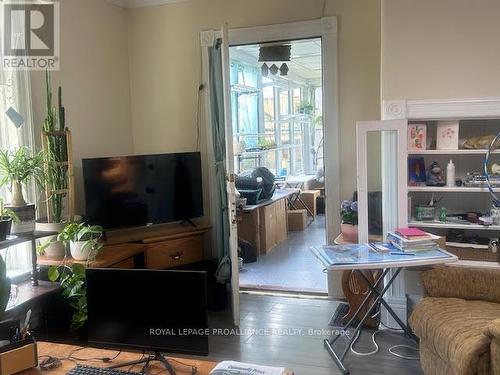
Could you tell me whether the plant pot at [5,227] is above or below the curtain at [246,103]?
below

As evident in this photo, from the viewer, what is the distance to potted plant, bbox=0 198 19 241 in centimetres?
248

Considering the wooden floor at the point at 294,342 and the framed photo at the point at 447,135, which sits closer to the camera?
the wooden floor at the point at 294,342

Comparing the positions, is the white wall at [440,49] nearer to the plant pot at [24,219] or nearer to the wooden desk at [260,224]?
the plant pot at [24,219]

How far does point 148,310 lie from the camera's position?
1.75m

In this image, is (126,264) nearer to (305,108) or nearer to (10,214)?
(10,214)

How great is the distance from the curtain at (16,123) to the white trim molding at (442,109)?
8.23ft

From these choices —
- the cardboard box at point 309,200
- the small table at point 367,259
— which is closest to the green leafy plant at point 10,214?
the small table at point 367,259

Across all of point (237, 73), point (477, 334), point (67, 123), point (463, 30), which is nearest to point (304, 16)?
point (463, 30)

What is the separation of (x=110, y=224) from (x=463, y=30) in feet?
9.91

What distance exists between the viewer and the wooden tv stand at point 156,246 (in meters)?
3.48

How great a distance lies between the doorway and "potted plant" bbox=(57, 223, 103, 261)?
5.80 feet

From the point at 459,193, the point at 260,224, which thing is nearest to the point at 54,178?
the point at 459,193

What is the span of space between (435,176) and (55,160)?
2.69 m

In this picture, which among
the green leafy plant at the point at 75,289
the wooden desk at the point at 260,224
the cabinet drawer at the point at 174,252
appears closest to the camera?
the green leafy plant at the point at 75,289
